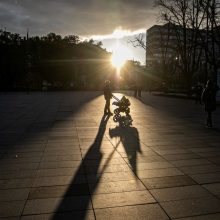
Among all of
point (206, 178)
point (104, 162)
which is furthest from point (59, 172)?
point (206, 178)

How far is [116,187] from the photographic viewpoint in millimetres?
5512

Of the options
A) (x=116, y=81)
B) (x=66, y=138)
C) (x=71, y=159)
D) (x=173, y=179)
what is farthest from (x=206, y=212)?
(x=116, y=81)

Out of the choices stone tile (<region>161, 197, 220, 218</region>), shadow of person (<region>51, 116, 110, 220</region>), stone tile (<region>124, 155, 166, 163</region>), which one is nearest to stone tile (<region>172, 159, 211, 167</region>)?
stone tile (<region>124, 155, 166, 163</region>)

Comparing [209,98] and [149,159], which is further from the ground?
[209,98]

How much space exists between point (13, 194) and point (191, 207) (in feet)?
8.93

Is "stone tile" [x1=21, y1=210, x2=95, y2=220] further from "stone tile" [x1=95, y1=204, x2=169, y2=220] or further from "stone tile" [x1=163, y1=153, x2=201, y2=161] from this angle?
"stone tile" [x1=163, y1=153, x2=201, y2=161]

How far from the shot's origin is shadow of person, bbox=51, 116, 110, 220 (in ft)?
14.6

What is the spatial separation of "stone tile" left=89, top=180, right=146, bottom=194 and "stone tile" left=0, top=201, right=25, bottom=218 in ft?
3.81

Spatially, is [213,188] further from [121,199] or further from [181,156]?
[181,156]

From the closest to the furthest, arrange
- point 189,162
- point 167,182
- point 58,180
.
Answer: point 167,182, point 58,180, point 189,162

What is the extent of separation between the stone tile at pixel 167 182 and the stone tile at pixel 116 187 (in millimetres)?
153

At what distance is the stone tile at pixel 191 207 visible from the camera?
14.5ft

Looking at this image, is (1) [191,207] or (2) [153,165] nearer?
(1) [191,207]

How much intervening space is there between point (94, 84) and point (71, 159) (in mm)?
68335
